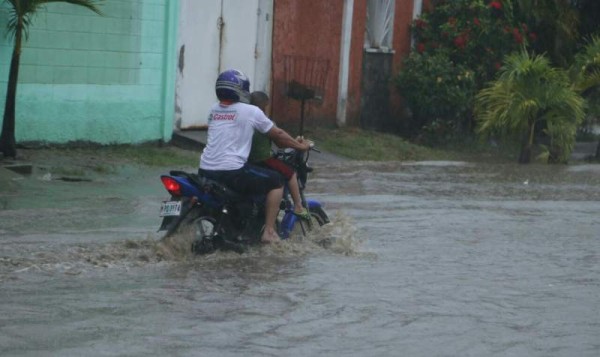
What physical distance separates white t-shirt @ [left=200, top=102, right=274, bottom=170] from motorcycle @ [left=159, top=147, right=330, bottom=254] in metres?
0.17

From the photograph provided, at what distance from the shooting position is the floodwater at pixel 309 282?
7.25 metres

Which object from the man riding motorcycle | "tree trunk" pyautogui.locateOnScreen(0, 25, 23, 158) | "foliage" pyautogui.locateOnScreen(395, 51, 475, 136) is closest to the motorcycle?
the man riding motorcycle

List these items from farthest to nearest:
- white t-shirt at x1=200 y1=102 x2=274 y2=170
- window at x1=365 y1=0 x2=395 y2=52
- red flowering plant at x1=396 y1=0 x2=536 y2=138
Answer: window at x1=365 y1=0 x2=395 y2=52 < red flowering plant at x1=396 y1=0 x2=536 y2=138 < white t-shirt at x1=200 y1=102 x2=274 y2=170

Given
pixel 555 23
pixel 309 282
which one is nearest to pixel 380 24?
pixel 555 23

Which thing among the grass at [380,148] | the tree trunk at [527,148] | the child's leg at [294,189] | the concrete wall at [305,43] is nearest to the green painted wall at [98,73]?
the concrete wall at [305,43]

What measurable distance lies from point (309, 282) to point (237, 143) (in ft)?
4.60

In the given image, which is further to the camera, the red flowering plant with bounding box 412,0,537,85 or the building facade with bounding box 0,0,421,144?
the red flowering plant with bounding box 412,0,537,85

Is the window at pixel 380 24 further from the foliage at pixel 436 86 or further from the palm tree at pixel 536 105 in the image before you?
the palm tree at pixel 536 105

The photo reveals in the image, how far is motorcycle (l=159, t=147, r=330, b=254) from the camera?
9.40 metres

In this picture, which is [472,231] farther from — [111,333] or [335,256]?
[111,333]

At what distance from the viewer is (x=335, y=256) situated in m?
10.4

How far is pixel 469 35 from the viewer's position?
23.2 m

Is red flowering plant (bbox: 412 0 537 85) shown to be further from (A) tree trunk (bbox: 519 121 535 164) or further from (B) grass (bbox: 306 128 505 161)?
(A) tree trunk (bbox: 519 121 535 164)

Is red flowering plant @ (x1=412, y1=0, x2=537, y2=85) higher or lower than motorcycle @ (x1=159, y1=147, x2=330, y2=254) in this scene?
higher
